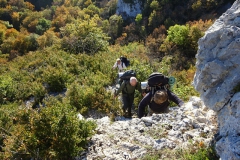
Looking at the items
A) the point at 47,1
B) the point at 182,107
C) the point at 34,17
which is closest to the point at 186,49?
the point at 182,107

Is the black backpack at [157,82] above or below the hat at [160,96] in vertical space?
above

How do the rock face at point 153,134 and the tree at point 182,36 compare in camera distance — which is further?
the tree at point 182,36

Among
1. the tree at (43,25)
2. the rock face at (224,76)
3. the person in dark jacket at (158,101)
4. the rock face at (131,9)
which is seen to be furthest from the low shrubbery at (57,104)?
the tree at (43,25)

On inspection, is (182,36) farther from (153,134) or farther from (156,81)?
(153,134)

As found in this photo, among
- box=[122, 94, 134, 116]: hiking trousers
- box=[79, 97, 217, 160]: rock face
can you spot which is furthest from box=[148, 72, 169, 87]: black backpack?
box=[122, 94, 134, 116]: hiking trousers

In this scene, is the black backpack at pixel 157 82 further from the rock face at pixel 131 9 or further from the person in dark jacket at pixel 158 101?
the rock face at pixel 131 9

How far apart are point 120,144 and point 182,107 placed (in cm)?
201

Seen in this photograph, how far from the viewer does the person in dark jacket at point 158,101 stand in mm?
6039

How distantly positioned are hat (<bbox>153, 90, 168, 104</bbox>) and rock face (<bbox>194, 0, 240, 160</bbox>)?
1.18 meters

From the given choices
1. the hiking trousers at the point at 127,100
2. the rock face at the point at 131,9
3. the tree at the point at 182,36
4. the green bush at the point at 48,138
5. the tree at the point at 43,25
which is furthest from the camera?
the tree at the point at 43,25

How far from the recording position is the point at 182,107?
6445 mm

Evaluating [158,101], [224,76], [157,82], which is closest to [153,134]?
[158,101]

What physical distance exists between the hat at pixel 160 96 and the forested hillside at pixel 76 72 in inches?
65.9

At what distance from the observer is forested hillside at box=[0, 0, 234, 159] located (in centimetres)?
530
